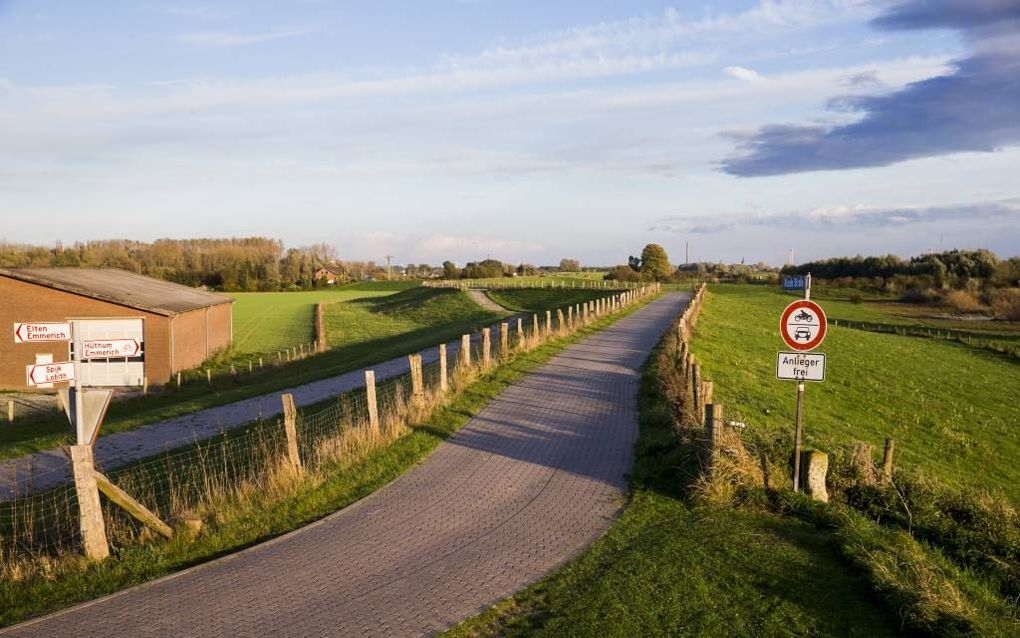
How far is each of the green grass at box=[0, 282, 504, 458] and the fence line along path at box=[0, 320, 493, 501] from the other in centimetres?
71

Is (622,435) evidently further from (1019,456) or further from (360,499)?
(1019,456)

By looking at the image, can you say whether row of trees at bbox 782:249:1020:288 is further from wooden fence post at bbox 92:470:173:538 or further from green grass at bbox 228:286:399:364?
wooden fence post at bbox 92:470:173:538

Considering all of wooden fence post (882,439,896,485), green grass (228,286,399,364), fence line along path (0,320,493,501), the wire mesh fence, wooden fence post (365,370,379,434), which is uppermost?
wooden fence post (365,370,379,434)

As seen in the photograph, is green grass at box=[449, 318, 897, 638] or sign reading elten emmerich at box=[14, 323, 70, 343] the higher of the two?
sign reading elten emmerich at box=[14, 323, 70, 343]

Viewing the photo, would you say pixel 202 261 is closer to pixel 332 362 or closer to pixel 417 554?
pixel 332 362

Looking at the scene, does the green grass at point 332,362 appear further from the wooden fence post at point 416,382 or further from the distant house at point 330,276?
the distant house at point 330,276

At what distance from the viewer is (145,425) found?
2084 cm

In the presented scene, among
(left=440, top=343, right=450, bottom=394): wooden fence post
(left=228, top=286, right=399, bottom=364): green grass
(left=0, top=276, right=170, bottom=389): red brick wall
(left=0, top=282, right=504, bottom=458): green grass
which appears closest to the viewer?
(left=440, top=343, right=450, bottom=394): wooden fence post

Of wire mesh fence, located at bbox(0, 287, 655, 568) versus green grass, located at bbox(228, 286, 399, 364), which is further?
green grass, located at bbox(228, 286, 399, 364)

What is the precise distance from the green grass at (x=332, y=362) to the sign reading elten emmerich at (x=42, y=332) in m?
9.74

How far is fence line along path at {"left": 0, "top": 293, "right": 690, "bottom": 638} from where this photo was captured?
6645mm

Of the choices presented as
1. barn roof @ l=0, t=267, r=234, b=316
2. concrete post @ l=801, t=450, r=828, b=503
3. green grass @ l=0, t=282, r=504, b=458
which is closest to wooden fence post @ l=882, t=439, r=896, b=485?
concrete post @ l=801, t=450, r=828, b=503

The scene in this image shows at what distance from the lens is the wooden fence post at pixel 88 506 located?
8.18m

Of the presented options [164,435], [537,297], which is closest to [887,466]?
[164,435]
